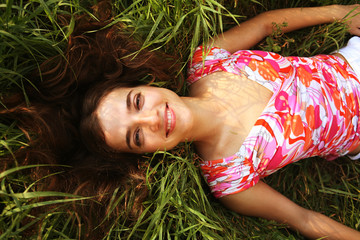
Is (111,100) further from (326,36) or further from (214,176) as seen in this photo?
(326,36)

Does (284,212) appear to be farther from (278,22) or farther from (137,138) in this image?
(278,22)

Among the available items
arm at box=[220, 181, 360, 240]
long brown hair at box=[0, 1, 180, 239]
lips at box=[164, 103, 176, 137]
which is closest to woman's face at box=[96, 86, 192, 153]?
lips at box=[164, 103, 176, 137]

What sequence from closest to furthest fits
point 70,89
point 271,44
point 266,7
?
point 70,89
point 271,44
point 266,7

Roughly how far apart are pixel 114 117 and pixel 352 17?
8.14 ft

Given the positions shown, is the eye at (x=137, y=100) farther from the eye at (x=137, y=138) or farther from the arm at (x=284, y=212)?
the arm at (x=284, y=212)

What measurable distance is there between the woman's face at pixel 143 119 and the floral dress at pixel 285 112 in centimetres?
52

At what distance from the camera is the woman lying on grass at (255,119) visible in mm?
2146

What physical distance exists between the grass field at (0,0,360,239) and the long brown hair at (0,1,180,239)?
9 cm

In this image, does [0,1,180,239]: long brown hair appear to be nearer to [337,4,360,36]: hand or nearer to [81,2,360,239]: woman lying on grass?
[81,2,360,239]: woman lying on grass

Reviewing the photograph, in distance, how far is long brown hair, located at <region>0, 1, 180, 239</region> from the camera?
2092 mm

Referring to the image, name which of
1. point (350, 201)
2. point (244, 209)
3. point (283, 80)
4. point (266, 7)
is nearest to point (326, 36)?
point (266, 7)

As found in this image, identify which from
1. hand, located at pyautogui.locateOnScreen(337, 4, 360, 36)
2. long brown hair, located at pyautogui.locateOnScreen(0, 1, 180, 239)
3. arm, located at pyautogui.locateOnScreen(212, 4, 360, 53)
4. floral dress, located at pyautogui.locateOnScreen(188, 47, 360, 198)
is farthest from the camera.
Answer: hand, located at pyautogui.locateOnScreen(337, 4, 360, 36)

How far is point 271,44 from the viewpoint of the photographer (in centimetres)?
270

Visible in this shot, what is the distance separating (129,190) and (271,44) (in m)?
1.92
